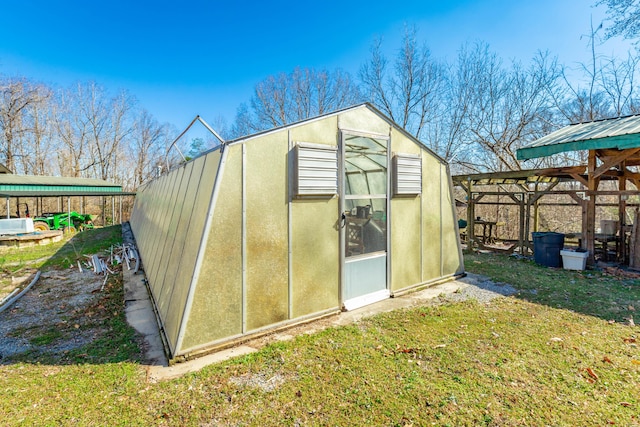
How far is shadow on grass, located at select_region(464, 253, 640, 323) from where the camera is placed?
448cm

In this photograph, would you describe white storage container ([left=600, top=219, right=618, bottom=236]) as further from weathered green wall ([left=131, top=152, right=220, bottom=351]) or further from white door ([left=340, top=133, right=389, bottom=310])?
weathered green wall ([left=131, top=152, right=220, bottom=351])

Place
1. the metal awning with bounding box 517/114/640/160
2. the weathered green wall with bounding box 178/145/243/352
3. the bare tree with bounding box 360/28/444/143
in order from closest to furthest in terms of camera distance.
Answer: the weathered green wall with bounding box 178/145/243/352, the metal awning with bounding box 517/114/640/160, the bare tree with bounding box 360/28/444/143

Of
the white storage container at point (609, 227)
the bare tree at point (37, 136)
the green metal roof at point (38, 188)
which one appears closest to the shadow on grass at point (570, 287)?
the white storage container at point (609, 227)

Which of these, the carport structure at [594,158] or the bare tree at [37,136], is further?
the bare tree at [37,136]

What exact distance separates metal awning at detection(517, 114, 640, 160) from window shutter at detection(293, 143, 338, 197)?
5.51 metres

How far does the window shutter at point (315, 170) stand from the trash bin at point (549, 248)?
18.6 ft

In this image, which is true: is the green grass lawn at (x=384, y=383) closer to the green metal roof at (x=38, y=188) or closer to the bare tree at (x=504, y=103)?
the bare tree at (x=504, y=103)

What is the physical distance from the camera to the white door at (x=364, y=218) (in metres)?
4.46

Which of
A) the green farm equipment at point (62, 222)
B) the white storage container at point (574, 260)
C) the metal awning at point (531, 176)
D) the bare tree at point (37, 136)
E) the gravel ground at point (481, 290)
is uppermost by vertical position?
the bare tree at point (37, 136)

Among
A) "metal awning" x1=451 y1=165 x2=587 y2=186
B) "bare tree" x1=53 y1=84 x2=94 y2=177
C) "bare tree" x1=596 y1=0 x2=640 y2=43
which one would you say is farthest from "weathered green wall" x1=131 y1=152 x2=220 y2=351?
"bare tree" x1=53 y1=84 x2=94 y2=177

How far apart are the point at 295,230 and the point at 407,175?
7.34 ft

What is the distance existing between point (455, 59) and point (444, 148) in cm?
452

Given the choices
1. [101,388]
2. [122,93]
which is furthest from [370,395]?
[122,93]

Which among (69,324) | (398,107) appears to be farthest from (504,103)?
(69,324)
